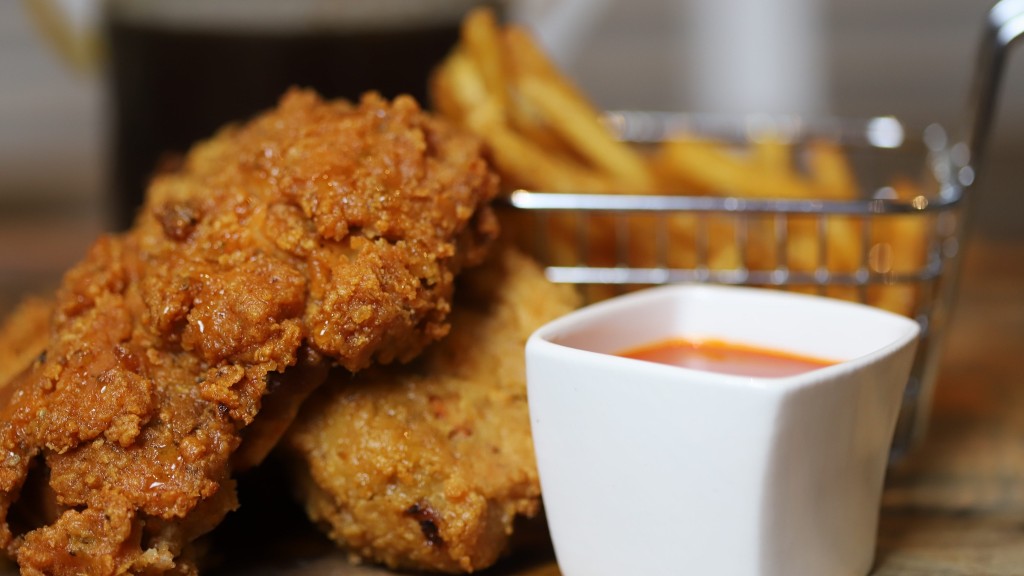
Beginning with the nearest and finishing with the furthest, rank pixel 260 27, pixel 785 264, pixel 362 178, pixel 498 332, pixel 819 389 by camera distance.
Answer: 1. pixel 819 389
2. pixel 362 178
3. pixel 498 332
4. pixel 785 264
5. pixel 260 27

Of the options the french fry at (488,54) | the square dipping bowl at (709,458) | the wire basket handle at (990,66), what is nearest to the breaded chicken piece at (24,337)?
the square dipping bowl at (709,458)

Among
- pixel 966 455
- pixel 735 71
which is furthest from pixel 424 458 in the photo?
pixel 735 71

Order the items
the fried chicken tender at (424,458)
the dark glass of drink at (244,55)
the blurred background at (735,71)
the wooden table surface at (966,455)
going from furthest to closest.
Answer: the blurred background at (735,71), the dark glass of drink at (244,55), the wooden table surface at (966,455), the fried chicken tender at (424,458)

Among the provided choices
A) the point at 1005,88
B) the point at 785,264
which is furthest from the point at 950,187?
the point at 1005,88

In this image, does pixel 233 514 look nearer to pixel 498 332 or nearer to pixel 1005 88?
pixel 498 332

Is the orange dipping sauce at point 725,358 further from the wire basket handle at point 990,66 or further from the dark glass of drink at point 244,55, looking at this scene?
the dark glass of drink at point 244,55

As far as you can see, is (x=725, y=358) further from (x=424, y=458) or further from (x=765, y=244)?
(x=765, y=244)

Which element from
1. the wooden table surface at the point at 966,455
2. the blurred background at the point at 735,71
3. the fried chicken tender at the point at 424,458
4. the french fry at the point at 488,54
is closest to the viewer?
the fried chicken tender at the point at 424,458
